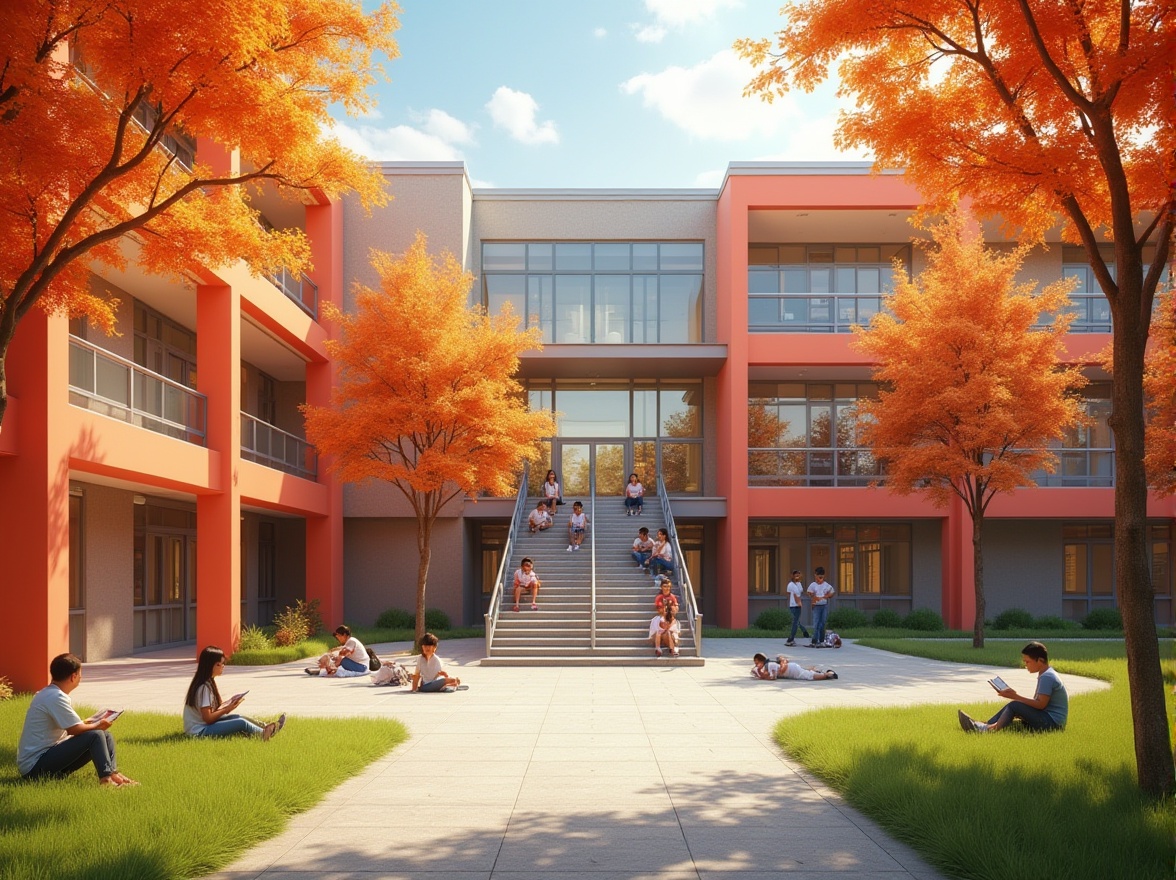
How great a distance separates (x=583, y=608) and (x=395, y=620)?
7.10m

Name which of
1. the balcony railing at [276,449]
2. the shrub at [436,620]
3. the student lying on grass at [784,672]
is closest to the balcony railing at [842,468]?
the shrub at [436,620]

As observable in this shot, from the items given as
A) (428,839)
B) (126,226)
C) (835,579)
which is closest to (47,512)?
(126,226)

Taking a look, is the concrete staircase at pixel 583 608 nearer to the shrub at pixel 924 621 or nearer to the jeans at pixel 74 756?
the shrub at pixel 924 621

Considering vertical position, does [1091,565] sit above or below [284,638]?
above

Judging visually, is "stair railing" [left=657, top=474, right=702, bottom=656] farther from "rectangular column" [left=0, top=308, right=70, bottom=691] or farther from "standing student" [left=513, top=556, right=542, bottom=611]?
"rectangular column" [left=0, top=308, right=70, bottom=691]

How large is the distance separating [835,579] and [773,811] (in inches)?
916

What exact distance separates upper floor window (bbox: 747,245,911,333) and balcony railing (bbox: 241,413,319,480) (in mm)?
12562

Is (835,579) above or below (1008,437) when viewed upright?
below

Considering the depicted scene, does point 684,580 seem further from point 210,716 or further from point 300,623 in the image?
point 210,716

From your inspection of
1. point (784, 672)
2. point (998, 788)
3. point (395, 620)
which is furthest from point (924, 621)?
point (998, 788)

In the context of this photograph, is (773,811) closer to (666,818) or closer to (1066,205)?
(666,818)

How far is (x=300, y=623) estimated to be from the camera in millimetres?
22484

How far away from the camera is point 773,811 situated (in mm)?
7625

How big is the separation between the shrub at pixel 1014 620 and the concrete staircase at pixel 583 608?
9.29 meters
